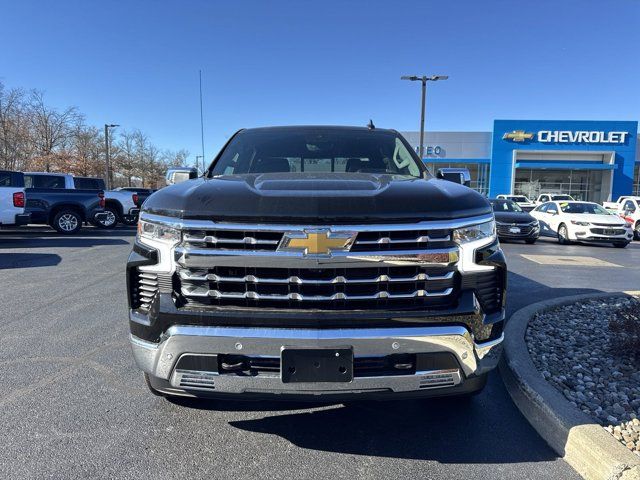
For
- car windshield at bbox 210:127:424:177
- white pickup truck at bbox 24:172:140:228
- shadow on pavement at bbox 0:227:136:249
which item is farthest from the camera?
white pickup truck at bbox 24:172:140:228

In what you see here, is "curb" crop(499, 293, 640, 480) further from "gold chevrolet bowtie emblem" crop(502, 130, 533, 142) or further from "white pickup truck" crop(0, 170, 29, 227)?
"gold chevrolet bowtie emblem" crop(502, 130, 533, 142)

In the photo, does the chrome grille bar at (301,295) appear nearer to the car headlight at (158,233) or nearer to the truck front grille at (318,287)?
the truck front grille at (318,287)

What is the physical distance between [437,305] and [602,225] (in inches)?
556

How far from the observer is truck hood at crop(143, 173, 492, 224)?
7.07 ft

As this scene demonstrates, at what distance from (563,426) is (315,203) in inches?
76.4

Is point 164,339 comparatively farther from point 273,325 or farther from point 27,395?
point 27,395

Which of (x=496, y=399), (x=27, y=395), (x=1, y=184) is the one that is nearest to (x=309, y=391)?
(x=496, y=399)

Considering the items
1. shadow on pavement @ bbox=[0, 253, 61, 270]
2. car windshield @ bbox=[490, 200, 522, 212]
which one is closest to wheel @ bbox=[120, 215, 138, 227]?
shadow on pavement @ bbox=[0, 253, 61, 270]

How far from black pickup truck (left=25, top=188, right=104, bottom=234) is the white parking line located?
13269 millimetres

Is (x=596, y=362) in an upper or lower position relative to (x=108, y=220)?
upper

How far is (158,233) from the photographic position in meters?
2.30

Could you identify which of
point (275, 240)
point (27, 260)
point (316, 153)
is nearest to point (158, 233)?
point (275, 240)

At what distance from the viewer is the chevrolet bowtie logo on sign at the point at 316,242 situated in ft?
6.95

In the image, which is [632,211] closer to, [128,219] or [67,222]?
[128,219]
